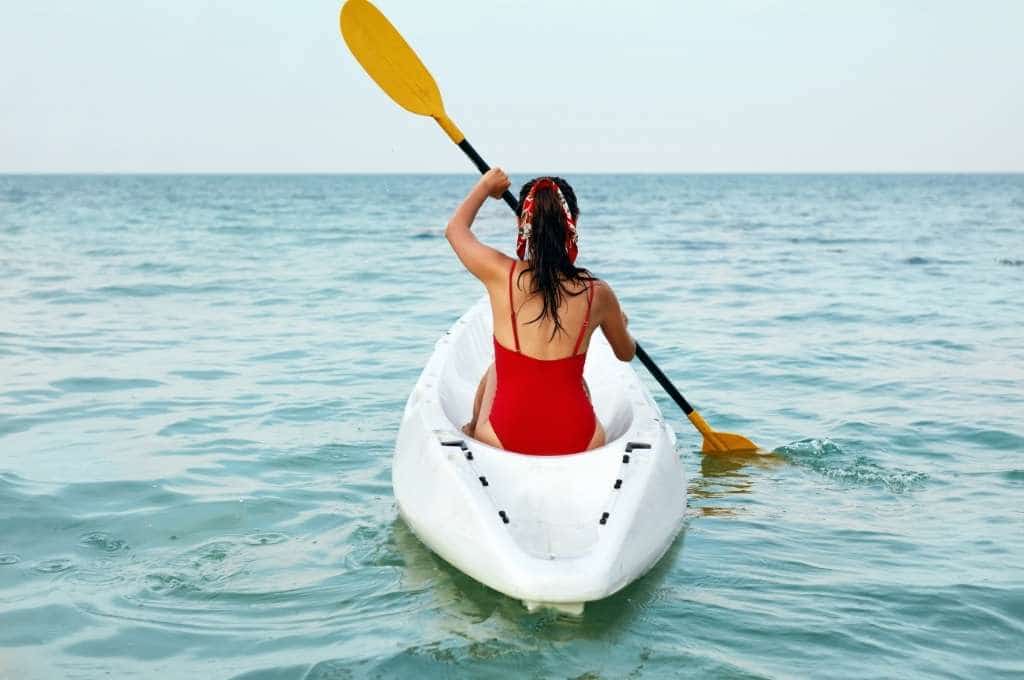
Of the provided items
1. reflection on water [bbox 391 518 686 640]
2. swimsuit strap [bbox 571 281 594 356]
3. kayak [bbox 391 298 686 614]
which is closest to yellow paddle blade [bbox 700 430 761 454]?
kayak [bbox 391 298 686 614]

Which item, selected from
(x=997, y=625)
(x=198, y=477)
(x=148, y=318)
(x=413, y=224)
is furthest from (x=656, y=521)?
(x=413, y=224)

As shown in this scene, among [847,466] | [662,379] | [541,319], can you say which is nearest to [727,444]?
[662,379]

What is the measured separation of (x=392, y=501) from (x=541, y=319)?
1762 millimetres

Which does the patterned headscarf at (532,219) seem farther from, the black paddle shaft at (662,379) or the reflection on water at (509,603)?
the black paddle shaft at (662,379)

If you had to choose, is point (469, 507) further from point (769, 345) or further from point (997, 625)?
point (769, 345)

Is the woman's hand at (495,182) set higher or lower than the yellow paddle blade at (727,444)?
higher

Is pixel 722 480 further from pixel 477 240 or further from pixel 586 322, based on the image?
pixel 477 240

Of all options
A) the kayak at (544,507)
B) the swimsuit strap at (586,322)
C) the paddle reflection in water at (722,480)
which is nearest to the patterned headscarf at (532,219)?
the swimsuit strap at (586,322)

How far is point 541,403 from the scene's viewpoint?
155 inches

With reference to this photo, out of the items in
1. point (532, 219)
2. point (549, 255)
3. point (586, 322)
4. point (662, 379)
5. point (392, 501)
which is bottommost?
point (392, 501)

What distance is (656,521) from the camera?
3.90m

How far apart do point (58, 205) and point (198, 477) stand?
133 feet
